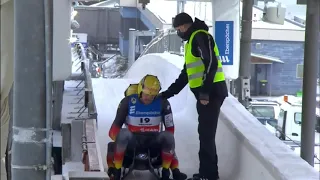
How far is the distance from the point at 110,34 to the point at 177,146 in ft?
89.2

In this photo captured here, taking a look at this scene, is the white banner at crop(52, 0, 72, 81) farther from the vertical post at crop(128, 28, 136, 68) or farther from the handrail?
the vertical post at crop(128, 28, 136, 68)

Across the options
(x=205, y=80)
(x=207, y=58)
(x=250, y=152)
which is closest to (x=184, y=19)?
(x=207, y=58)

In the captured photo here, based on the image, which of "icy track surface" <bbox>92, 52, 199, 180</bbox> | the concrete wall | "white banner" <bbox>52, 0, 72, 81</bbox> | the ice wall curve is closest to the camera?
the ice wall curve

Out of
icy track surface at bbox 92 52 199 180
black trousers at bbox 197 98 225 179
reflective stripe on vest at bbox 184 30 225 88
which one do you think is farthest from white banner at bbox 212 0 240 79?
black trousers at bbox 197 98 225 179

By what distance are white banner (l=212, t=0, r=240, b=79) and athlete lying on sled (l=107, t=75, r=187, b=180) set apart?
3641mm

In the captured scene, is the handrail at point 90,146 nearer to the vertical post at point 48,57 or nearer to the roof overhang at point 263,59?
the vertical post at point 48,57

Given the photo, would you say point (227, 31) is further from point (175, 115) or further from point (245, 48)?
point (245, 48)

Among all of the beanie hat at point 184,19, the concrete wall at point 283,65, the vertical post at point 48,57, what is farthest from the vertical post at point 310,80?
the concrete wall at point 283,65

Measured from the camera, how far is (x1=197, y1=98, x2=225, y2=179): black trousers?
5953mm

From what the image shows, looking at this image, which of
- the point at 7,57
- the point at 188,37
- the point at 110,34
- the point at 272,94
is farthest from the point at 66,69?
the point at 110,34

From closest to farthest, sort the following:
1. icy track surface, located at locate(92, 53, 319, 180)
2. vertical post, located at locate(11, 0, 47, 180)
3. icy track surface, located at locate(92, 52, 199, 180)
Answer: vertical post, located at locate(11, 0, 47, 180) < icy track surface, located at locate(92, 53, 319, 180) < icy track surface, located at locate(92, 52, 199, 180)

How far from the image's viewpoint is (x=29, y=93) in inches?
133

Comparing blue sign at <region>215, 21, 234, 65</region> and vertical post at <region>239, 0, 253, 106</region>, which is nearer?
blue sign at <region>215, 21, 234, 65</region>

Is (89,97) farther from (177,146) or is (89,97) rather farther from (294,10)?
(294,10)
